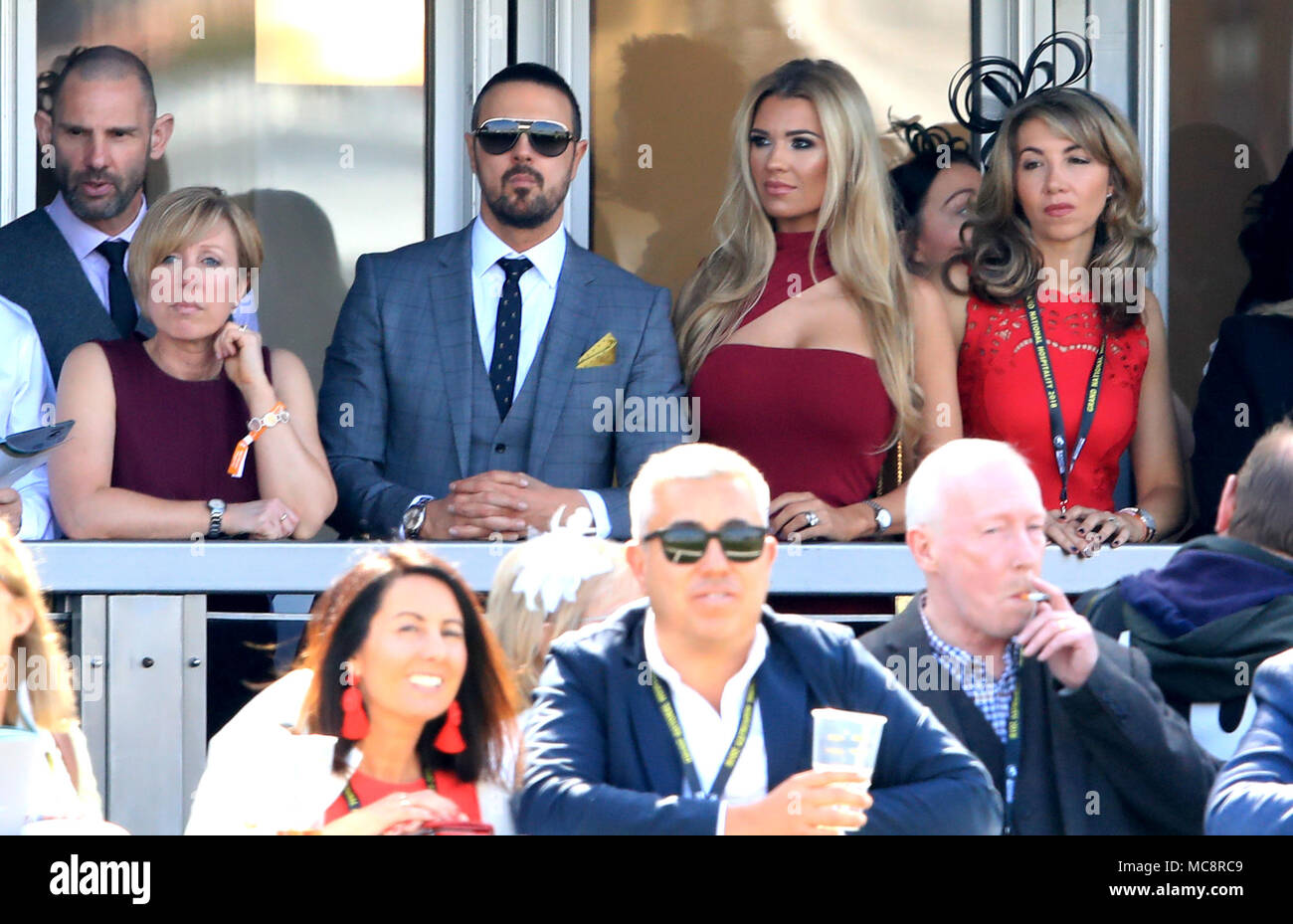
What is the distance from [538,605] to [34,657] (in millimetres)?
970

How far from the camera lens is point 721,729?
3.30m

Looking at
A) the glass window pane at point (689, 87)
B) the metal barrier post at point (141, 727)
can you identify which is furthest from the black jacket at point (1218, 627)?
the glass window pane at point (689, 87)

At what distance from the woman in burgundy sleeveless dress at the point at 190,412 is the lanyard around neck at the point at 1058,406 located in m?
1.78

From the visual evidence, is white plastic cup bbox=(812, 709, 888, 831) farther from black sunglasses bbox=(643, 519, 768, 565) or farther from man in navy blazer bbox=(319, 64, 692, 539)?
man in navy blazer bbox=(319, 64, 692, 539)

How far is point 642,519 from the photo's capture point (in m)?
3.39

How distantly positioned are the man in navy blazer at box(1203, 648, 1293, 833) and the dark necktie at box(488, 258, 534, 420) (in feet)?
6.39

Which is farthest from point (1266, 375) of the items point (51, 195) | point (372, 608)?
point (51, 195)

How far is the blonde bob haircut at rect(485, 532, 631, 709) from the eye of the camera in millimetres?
3527

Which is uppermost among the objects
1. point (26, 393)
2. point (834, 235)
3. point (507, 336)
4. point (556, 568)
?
point (834, 235)

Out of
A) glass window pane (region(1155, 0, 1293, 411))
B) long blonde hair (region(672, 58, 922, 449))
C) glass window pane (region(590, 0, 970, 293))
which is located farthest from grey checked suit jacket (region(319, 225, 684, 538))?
glass window pane (region(1155, 0, 1293, 411))

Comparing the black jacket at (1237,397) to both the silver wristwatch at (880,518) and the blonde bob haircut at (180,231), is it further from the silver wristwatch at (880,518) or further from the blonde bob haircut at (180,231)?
the blonde bob haircut at (180,231)

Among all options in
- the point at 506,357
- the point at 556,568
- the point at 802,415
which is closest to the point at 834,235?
the point at 802,415

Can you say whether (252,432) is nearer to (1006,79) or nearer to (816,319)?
(816,319)
